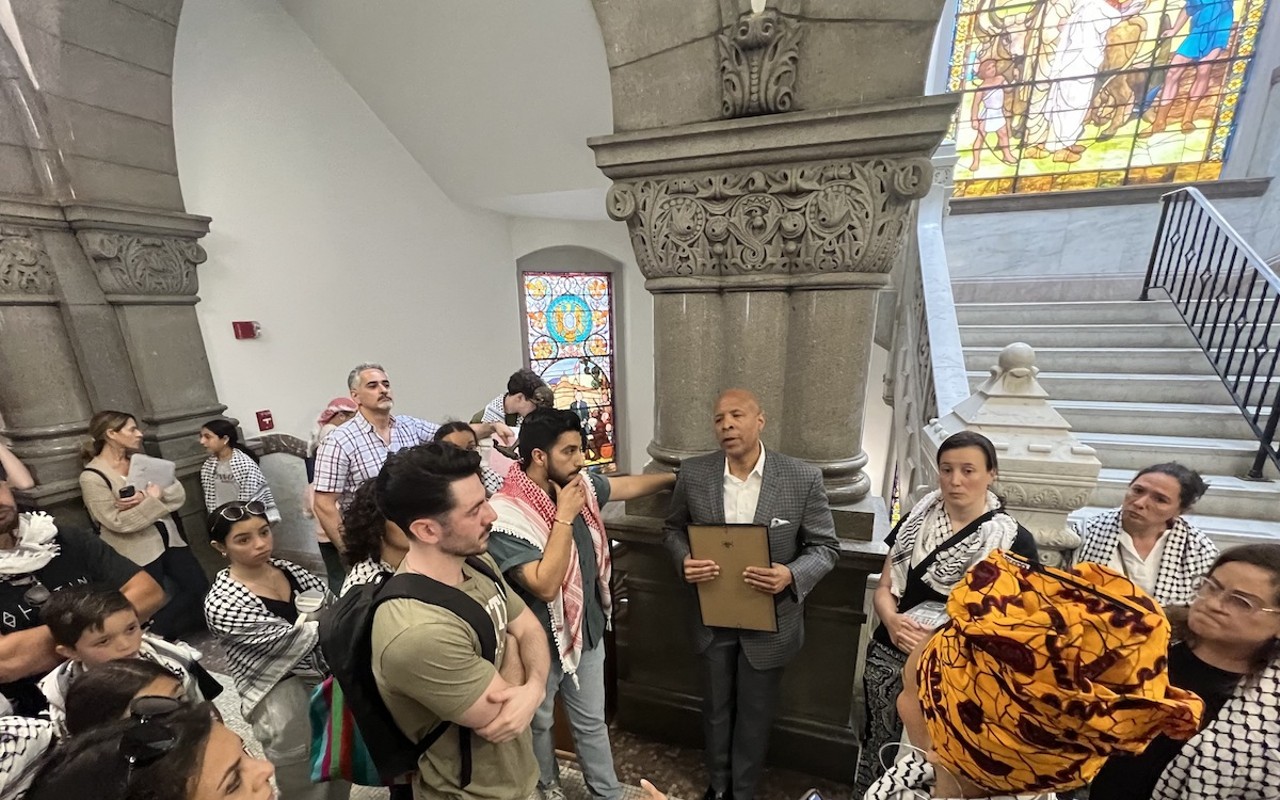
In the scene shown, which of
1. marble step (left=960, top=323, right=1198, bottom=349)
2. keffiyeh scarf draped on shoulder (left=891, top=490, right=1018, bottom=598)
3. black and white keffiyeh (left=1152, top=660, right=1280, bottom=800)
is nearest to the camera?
black and white keffiyeh (left=1152, top=660, right=1280, bottom=800)

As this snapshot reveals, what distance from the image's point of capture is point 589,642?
5.77 ft

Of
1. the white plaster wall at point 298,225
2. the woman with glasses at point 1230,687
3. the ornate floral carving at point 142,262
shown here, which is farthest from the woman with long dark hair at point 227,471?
the woman with glasses at point 1230,687

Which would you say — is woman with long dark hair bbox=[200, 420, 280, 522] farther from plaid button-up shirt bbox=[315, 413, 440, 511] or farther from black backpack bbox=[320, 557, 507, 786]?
black backpack bbox=[320, 557, 507, 786]

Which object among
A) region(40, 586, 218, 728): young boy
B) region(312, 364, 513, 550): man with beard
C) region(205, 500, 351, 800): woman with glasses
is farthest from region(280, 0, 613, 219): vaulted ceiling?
region(40, 586, 218, 728): young boy

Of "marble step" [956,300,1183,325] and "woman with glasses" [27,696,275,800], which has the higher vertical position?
"marble step" [956,300,1183,325]

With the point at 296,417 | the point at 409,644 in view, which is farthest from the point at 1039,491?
the point at 296,417

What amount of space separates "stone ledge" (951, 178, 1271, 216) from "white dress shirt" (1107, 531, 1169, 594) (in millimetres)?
5334

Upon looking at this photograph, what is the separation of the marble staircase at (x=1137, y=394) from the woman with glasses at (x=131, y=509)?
5.05 meters

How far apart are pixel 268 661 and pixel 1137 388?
5.02 metres

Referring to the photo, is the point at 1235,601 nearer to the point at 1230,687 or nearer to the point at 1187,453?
the point at 1230,687

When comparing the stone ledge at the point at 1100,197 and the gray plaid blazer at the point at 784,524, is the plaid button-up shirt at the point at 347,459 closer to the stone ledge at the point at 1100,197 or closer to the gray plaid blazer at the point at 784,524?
the gray plaid blazer at the point at 784,524

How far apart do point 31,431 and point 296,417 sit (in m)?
1.34

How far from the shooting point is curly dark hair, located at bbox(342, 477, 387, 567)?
147cm

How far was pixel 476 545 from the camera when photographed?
1150 mm
